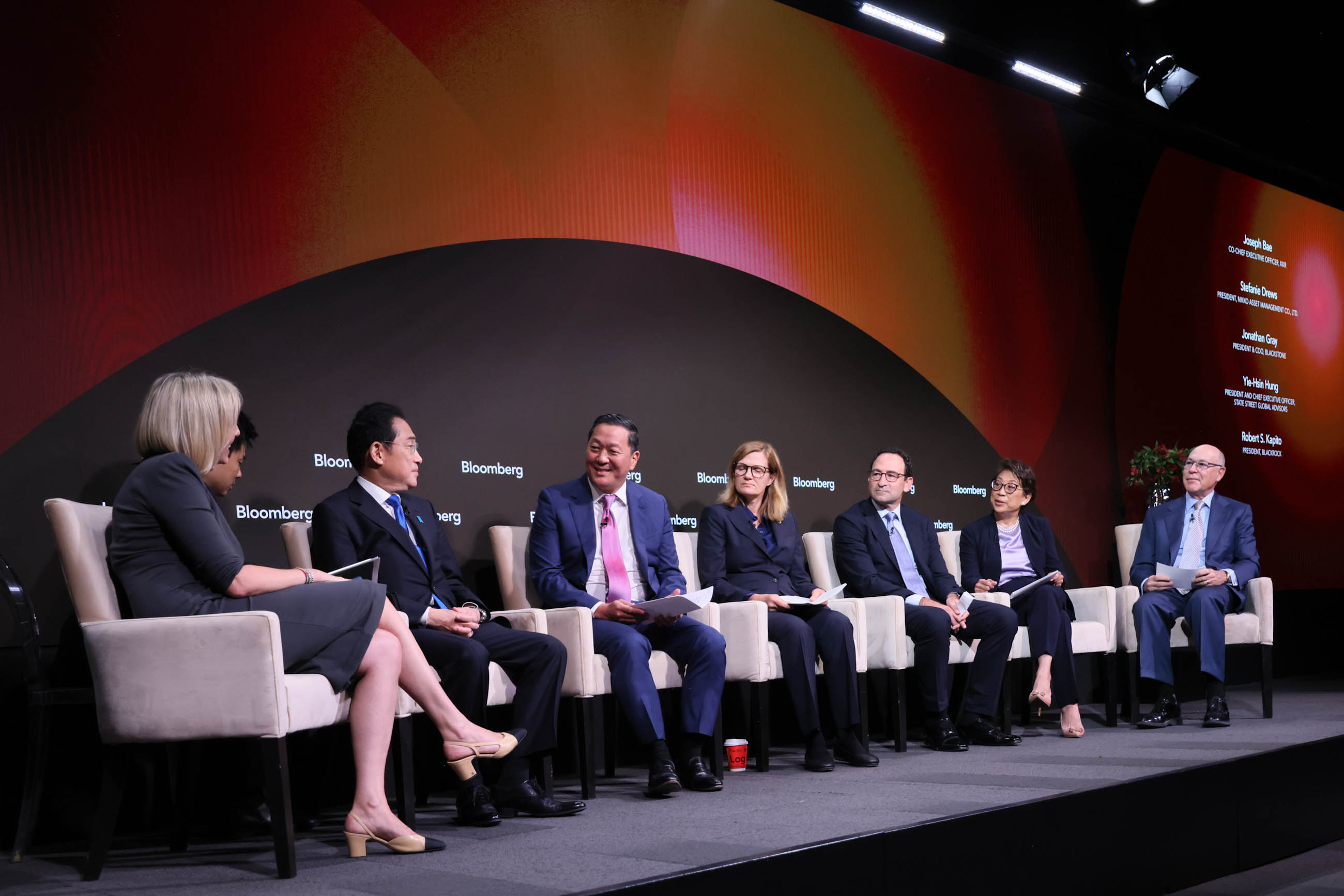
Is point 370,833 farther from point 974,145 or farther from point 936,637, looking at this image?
point 974,145

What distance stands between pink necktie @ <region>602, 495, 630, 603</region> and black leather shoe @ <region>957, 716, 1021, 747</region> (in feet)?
5.24

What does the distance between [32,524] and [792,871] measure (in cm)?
229

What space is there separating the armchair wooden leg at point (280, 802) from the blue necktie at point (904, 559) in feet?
9.27

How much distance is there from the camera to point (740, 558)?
14.0 ft

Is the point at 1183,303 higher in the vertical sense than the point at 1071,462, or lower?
higher

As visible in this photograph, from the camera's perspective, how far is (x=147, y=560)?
2.56 m

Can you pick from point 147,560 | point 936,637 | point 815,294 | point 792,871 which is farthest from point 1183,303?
point 147,560

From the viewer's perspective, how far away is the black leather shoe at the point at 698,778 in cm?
336

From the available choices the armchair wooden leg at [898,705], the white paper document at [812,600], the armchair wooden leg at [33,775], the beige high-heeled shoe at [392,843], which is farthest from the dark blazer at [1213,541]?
the armchair wooden leg at [33,775]

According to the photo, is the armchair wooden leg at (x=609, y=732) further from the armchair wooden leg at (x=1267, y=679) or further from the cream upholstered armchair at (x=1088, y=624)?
the armchair wooden leg at (x=1267, y=679)

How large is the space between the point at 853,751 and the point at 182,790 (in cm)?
213

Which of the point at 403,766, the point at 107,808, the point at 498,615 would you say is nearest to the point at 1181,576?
the point at 498,615

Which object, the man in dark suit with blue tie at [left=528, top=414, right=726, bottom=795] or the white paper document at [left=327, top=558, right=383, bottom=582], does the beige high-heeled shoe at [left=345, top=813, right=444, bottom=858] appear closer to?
the white paper document at [left=327, top=558, right=383, bottom=582]

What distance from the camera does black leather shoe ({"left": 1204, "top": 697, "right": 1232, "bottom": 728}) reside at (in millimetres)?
4746
